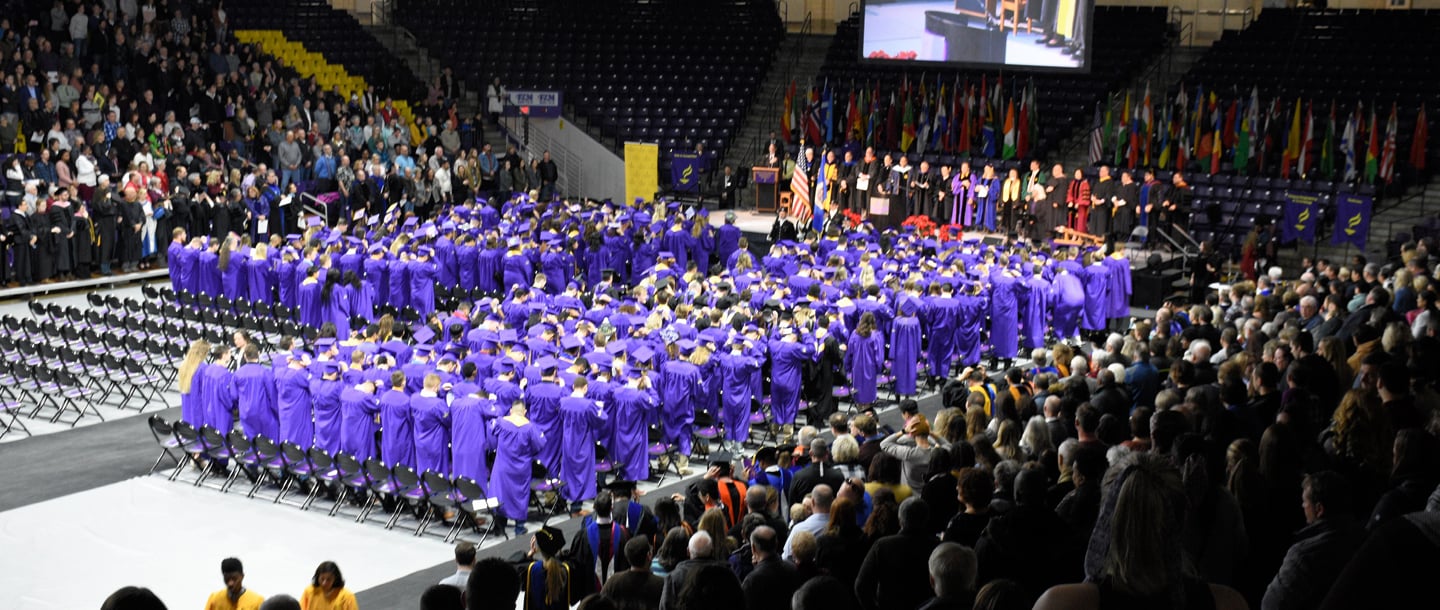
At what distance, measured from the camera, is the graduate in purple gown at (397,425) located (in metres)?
12.9

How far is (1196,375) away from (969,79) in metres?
21.3

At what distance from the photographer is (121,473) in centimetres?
1382

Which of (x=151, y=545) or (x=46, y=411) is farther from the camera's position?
(x=46, y=411)

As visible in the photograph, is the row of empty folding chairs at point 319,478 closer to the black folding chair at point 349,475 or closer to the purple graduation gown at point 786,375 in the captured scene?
the black folding chair at point 349,475

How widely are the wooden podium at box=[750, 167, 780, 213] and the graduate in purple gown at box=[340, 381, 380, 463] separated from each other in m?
17.0

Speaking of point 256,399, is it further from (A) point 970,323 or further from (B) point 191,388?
(A) point 970,323

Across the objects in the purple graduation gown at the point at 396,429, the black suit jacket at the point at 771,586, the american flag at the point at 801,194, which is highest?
the american flag at the point at 801,194

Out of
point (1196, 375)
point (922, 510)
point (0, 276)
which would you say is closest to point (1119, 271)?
point (1196, 375)

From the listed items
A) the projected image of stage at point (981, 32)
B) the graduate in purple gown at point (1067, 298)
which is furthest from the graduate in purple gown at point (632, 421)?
the projected image of stage at point (981, 32)

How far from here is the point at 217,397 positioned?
45.0 ft

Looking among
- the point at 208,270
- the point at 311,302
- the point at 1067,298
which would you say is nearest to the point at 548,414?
the point at 311,302

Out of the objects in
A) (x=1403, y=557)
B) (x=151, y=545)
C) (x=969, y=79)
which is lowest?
(x=151, y=545)

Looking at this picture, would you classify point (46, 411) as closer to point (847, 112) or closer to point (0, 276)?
point (0, 276)

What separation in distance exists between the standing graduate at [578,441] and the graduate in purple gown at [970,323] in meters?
5.92
